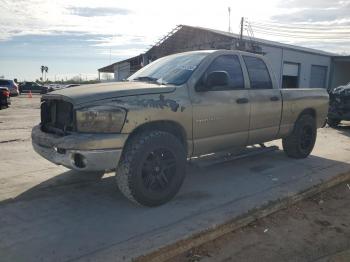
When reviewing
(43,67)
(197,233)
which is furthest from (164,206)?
(43,67)

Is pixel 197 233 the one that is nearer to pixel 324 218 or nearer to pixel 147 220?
pixel 147 220

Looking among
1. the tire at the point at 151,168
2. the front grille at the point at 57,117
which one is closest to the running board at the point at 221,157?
the tire at the point at 151,168

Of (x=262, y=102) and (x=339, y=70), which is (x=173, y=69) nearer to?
(x=262, y=102)

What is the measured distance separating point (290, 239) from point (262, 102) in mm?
2497

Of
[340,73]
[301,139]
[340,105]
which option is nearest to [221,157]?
[301,139]

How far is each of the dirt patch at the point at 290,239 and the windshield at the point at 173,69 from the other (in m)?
1.99

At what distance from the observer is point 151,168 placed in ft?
14.5

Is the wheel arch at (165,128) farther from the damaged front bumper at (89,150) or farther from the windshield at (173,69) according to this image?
the windshield at (173,69)

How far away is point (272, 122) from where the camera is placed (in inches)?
249

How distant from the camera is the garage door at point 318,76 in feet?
102

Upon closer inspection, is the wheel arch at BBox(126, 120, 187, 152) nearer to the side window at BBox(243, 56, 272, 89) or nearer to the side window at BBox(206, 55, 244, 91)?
the side window at BBox(206, 55, 244, 91)

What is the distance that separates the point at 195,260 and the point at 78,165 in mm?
1553

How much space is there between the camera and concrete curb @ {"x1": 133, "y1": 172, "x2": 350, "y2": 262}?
3490 mm

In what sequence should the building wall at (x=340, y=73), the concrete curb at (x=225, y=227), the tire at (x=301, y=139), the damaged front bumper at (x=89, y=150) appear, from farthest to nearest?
the building wall at (x=340, y=73)
the tire at (x=301, y=139)
the damaged front bumper at (x=89, y=150)
the concrete curb at (x=225, y=227)
